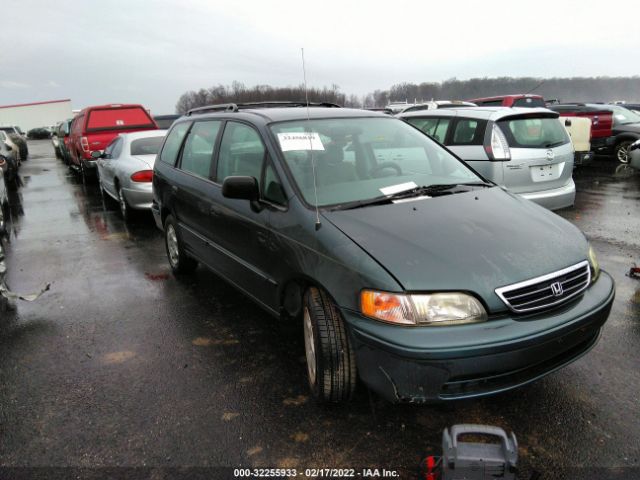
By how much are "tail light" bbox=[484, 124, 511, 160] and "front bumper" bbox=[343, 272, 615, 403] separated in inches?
158

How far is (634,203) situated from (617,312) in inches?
220

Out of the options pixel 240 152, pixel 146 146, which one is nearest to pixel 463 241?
pixel 240 152

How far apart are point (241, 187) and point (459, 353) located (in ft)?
5.49

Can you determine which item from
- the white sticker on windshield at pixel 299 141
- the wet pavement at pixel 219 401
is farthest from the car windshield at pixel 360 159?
the wet pavement at pixel 219 401

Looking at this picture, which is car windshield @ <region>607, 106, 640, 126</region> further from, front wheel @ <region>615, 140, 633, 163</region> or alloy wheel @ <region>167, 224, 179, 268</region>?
alloy wheel @ <region>167, 224, 179, 268</region>

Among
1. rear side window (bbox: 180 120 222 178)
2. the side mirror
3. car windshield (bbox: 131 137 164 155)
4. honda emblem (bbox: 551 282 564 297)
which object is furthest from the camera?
car windshield (bbox: 131 137 164 155)

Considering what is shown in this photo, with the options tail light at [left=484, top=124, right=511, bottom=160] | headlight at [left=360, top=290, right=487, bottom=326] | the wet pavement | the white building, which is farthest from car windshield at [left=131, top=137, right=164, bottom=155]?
the white building

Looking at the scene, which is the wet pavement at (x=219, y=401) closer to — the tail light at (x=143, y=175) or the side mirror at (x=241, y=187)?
the side mirror at (x=241, y=187)

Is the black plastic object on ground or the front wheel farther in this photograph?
the front wheel

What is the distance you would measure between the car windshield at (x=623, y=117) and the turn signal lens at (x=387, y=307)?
14.6 m

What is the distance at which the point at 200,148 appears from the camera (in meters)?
4.34

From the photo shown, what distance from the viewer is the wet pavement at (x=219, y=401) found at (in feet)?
7.99

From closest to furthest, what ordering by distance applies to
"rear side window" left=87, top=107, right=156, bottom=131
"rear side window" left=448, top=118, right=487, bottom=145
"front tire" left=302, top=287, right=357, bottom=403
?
1. "front tire" left=302, top=287, right=357, bottom=403
2. "rear side window" left=448, top=118, right=487, bottom=145
3. "rear side window" left=87, top=107, right=156, bottom=131

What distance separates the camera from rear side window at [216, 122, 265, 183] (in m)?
3.41
